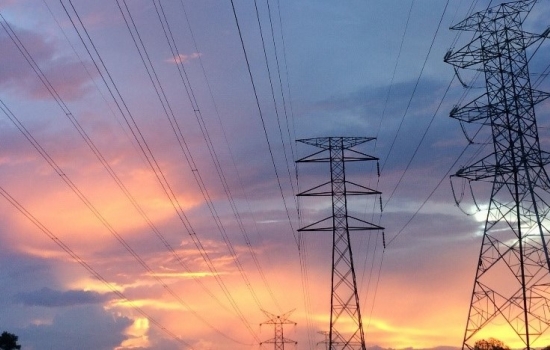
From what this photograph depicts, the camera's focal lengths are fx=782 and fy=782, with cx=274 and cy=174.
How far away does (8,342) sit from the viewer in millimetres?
115938

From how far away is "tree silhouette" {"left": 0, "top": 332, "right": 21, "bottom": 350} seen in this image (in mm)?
114500

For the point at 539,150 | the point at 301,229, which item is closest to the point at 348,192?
the point at 301,229

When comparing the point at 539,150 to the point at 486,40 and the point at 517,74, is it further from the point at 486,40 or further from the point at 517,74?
the point at 486,40

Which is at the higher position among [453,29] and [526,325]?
[453,29]

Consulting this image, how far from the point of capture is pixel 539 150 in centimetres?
5112

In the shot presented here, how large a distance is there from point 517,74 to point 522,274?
14.6 m

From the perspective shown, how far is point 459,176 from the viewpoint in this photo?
53.6 m

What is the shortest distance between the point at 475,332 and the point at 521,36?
823 inches

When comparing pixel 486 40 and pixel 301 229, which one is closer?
pixel 486 40

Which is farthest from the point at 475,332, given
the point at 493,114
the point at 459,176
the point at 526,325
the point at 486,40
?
the point at 486,40

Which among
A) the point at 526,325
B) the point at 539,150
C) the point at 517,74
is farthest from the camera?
the point at 517,74

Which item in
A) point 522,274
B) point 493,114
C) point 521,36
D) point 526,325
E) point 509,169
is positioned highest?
point 521,36

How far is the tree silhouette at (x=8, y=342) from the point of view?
114 meters

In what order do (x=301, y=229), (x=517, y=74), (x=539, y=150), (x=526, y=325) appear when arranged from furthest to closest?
(x=301, y=229), (x=517, y=74), (x=539, y=150), (x=526, y=325)
